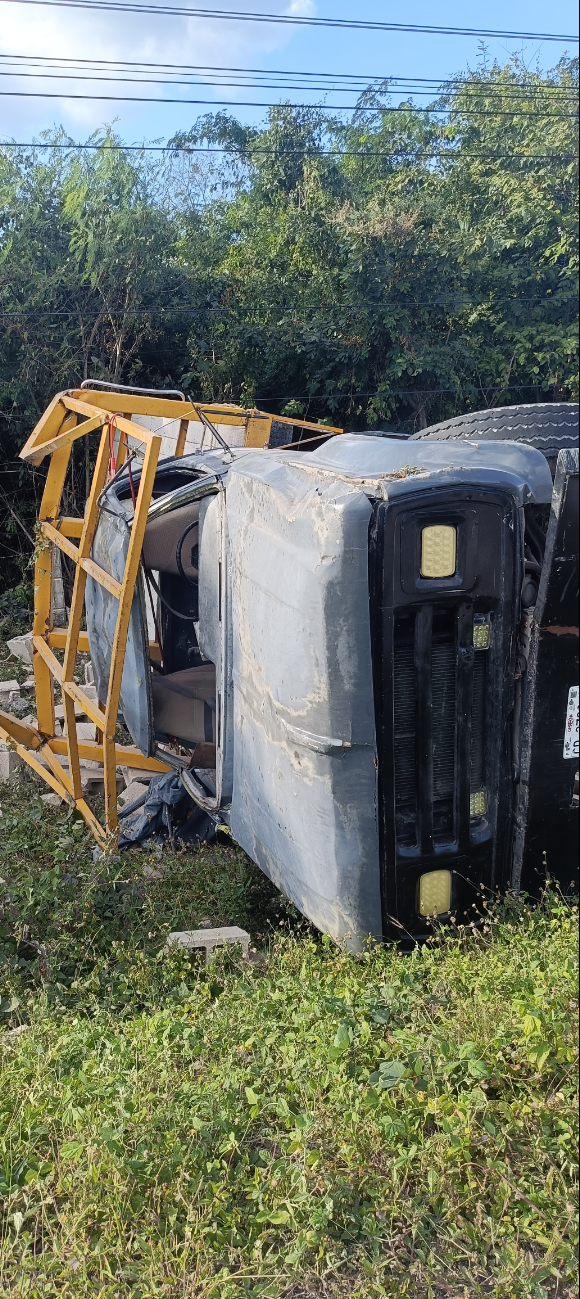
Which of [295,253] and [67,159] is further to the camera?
[295,253]

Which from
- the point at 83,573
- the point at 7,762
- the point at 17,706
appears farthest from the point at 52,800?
the point at 17,706

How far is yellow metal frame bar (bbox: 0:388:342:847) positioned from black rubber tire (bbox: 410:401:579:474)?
158 centimetres

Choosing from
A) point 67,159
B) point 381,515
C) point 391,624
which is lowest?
point 391,624

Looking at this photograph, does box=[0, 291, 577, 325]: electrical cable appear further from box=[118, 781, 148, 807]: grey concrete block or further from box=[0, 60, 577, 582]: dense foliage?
box=[118, 781, 148, 807]: grey concrete block

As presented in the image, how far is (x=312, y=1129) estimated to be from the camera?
2314 millimetres

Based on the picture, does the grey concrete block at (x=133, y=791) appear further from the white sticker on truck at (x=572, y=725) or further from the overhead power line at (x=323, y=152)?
the overhead power line at (x=323, y=152)

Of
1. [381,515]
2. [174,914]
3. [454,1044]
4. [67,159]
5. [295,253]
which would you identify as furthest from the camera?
[295,253]

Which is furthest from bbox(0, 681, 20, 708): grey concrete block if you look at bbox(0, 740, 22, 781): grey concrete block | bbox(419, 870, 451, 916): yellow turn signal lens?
bbox(419, 870, 451, 916): yellow turn signal lens

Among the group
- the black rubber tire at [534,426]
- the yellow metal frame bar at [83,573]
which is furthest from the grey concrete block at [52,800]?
the black rubber tire at [534,426]

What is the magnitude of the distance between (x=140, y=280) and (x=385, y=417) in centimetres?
359

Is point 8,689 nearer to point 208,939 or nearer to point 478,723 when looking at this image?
point 208,939

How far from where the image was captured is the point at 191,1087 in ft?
8.36

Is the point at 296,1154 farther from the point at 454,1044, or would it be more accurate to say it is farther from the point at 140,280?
the point at 140,280

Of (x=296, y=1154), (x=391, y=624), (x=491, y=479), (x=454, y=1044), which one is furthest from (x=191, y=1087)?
(x=491, y=479)
